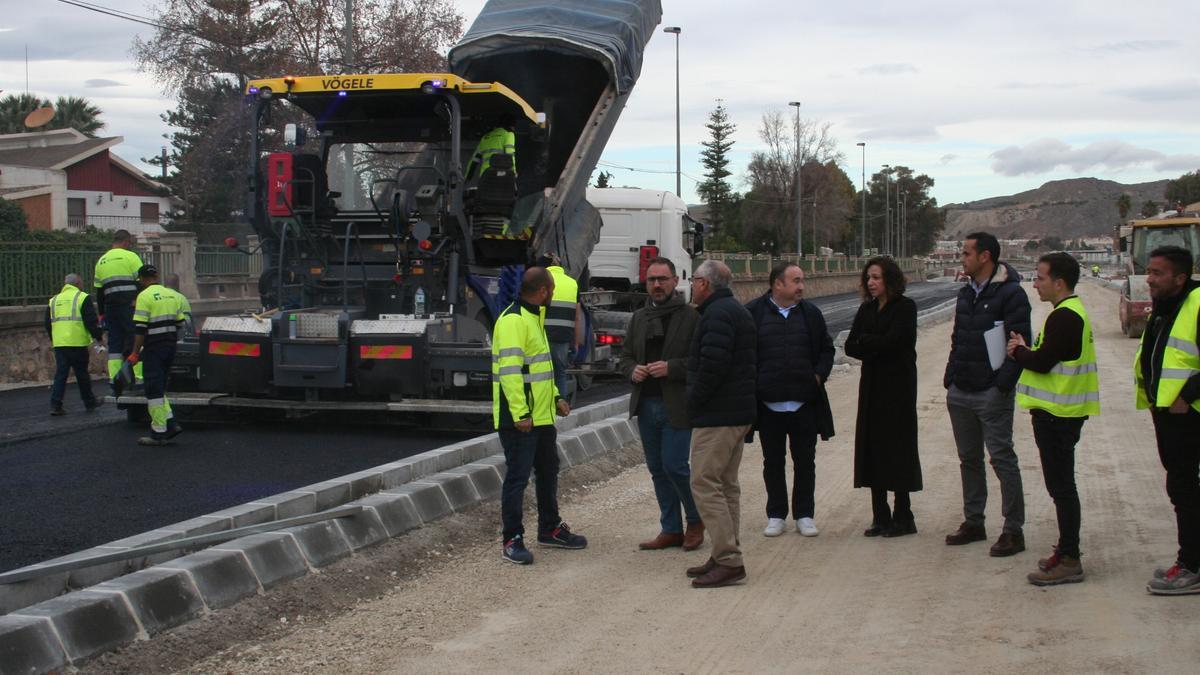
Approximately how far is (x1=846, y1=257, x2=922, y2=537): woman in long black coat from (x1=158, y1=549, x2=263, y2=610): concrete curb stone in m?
3.77

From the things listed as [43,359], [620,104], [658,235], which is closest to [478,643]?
[620,104]

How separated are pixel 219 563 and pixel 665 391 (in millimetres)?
2712

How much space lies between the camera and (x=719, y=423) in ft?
22.6

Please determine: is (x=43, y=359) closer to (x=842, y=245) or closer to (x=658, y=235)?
(x=658, y=235)

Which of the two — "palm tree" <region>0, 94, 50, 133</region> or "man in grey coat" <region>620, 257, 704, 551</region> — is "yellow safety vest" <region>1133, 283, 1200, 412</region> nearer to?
"man in grey coat" <region>620, 257, 704, 551</region>

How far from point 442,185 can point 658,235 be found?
37.9ft

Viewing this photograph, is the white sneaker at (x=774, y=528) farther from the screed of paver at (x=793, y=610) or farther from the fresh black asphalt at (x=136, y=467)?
the fresh black asphalt at (x=136, y=467)

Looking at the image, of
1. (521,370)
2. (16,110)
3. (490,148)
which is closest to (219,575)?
(521,370)

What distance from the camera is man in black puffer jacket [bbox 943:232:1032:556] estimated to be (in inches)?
287

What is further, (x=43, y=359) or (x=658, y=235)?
(x=658, y=235)

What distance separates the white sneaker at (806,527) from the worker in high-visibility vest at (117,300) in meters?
7.84

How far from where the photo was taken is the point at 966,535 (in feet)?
25.0

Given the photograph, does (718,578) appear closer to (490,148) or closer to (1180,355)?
(1180,355)

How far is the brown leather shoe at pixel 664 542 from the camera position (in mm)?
7793
